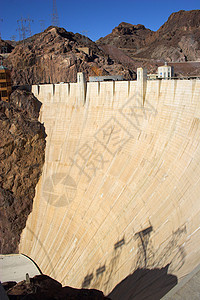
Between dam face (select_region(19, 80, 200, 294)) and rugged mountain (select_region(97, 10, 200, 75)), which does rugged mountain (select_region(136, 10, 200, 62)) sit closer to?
rugged mountain (select_region(97, 10, 200, 75))

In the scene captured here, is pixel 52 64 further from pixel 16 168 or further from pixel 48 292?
pixel 48 292

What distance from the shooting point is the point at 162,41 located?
75.9 m

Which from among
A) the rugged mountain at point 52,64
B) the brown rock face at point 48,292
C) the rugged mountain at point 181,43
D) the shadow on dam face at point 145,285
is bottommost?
the brown rock face at point 48,292

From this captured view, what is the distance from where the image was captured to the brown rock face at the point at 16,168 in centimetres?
2506

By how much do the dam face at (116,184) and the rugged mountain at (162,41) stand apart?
3462 centimetres

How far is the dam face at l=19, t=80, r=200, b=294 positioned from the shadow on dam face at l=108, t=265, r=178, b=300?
42 centimetres

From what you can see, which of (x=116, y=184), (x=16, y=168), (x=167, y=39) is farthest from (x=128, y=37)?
(x=116, y=184)

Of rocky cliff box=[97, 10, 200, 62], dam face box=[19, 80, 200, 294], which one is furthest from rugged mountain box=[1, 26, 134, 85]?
rocky cliff box=[97, 10, 200, 62]

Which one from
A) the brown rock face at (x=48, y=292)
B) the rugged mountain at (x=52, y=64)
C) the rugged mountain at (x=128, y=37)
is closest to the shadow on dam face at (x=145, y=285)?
the brown rock face at (x=48, y=292)

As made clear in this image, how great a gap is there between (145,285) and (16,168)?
56.9 feet

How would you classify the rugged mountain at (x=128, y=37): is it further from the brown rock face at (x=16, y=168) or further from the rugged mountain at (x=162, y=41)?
the brown rock face at (x=16, y=168)

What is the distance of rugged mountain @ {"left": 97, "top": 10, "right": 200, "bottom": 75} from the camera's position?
225ft

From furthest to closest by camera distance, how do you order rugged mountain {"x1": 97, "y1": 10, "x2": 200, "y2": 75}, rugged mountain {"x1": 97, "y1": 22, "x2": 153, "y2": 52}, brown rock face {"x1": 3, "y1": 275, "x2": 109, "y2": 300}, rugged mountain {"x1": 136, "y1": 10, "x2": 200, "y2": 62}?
rugged mountain {"x1": 97, "y1": 22, "x2": 153, "y2": 52}
rugged mountain {"x1": 136, "y1": 10, "x2": 200, "y2": 62}
rugged mountain {"x1": 97, "y1": 10, "x2": 200, "y2": 75}
brown rock face {"x1": 3, "y1": 275, "x2": 109, "y2": 300}

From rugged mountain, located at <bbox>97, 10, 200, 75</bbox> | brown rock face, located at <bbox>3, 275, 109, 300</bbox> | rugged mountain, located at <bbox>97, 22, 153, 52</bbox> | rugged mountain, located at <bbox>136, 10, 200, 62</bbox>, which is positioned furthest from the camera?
rugged mountain, located at <bbox>97, 22, 153, 52</bbox>
